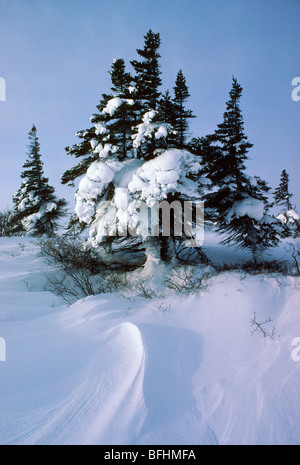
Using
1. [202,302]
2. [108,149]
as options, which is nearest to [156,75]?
[108,149]

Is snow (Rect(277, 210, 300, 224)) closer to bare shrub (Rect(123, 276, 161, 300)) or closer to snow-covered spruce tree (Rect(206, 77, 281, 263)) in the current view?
snow-covered spruce tree (Rect(206, 77, 281, 263))

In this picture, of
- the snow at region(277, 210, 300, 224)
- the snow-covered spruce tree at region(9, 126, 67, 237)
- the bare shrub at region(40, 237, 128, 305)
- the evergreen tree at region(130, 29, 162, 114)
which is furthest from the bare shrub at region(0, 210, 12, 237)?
the snow at region(277, 210, 300, 224)

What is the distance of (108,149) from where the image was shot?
30.4 feet

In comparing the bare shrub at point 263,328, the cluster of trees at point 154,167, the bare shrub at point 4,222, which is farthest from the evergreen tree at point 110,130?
the bare shrub at point 4,222

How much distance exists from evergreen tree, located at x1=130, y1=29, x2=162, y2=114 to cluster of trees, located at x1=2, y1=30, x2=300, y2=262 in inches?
1.7

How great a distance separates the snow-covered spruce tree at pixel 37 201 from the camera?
768 inches

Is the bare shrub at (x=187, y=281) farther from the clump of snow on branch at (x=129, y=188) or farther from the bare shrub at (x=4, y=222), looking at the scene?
the bare shrub at (x=4, y=222)

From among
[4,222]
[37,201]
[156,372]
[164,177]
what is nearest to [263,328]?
[156,372]

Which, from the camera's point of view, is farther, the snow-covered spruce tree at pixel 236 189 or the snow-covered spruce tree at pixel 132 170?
the snow-covered spruce tree at pixel 236 189

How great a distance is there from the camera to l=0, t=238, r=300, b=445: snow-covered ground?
2.55 m

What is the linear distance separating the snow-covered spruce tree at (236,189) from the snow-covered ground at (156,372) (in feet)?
20.4

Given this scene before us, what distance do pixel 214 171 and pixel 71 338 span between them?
11573 mm

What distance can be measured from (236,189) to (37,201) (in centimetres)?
1854
